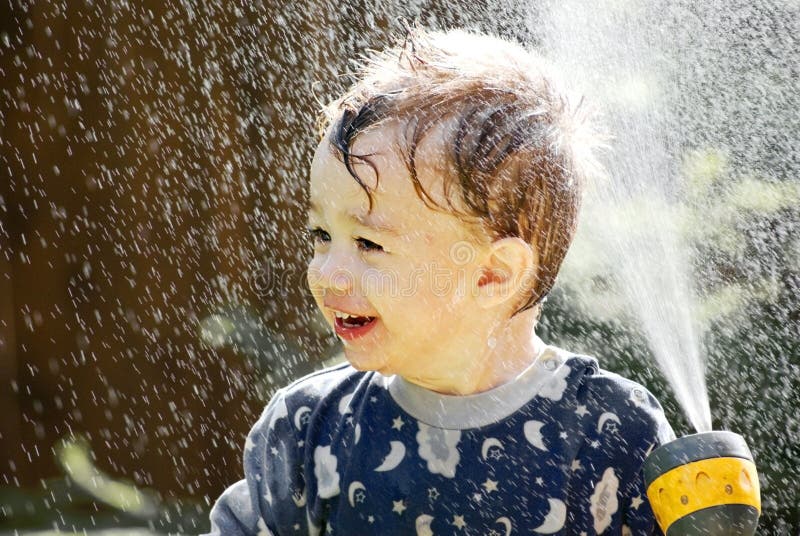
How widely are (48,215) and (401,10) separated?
122 centimetres

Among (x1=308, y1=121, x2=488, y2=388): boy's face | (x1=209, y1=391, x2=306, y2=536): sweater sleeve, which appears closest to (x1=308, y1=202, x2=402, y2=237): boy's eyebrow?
(x1=308, y1=121, x2=488, y2=388): boy's face

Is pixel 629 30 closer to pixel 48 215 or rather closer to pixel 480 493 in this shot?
pixel 480 493

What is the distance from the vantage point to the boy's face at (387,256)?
166cm

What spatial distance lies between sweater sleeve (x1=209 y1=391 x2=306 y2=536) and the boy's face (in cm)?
26

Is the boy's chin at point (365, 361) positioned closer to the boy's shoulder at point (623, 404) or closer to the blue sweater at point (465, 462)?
the blue sweater at point (465, 462)

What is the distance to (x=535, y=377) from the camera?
71.8 inches

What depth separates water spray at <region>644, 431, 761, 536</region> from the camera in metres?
1.46

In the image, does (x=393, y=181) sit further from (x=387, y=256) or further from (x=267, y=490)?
(x=267, y=490)

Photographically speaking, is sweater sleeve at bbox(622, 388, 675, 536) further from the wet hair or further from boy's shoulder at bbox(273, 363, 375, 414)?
boy's shoulder at bbox(273, 363, 375, 414)

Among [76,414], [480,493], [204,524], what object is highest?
[480,493]

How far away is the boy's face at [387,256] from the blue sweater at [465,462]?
0.16 meters

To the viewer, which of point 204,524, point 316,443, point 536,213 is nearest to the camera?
point 536,213

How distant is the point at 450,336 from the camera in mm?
1769

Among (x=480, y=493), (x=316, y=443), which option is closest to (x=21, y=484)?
(x=316, y=443)
